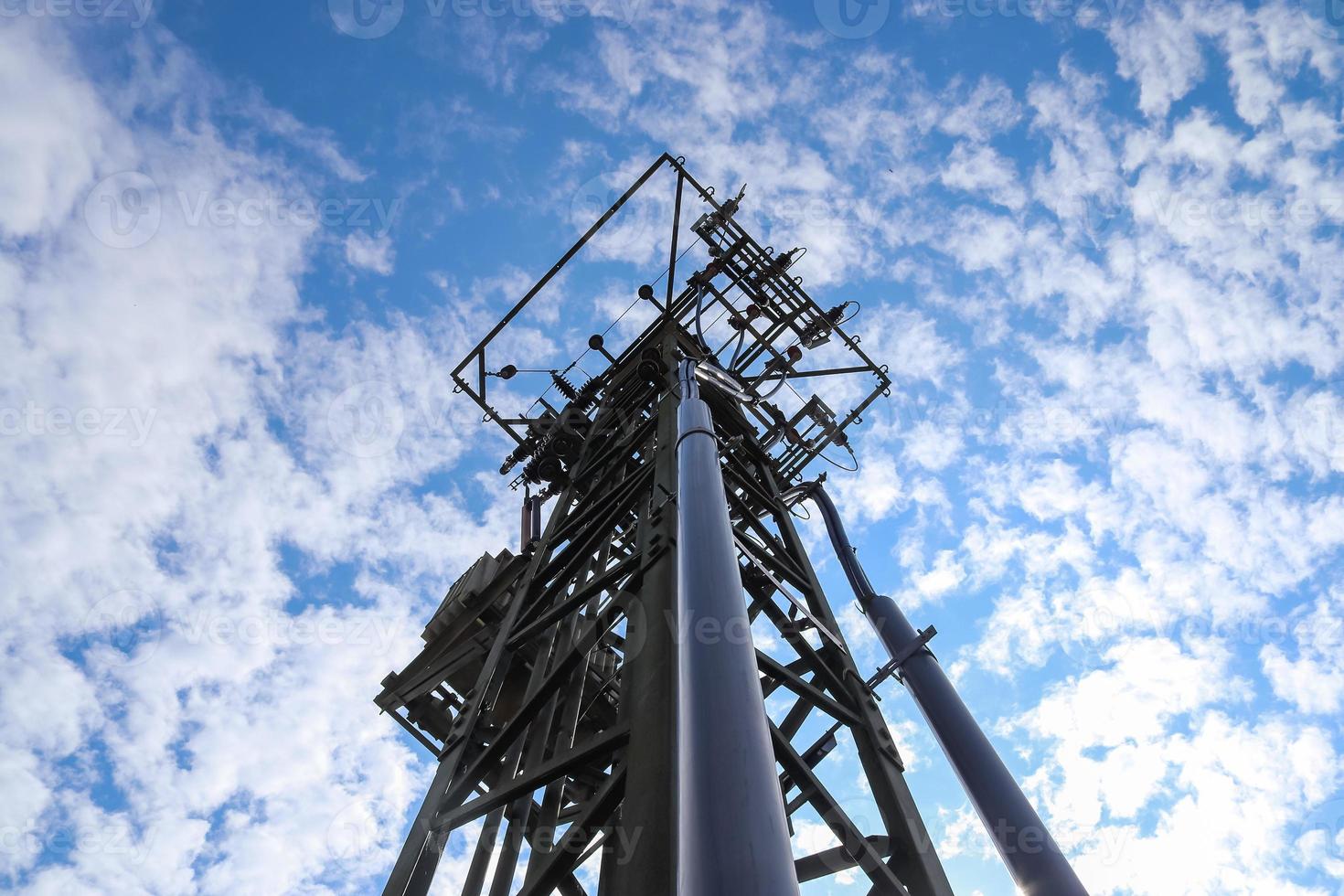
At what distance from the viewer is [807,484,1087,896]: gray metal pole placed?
3.74 metres

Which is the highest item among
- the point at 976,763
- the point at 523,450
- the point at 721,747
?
the point at 523,450

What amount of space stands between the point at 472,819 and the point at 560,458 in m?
6.13

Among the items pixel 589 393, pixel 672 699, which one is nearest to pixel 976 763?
pixel 672 699

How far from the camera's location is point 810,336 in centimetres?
1195

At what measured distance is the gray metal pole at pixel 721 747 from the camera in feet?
6.53

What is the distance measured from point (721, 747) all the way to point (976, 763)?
9.54 ft

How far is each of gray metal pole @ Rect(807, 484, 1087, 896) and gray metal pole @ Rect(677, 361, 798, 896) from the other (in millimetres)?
2051

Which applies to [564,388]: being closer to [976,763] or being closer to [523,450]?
[523,450]

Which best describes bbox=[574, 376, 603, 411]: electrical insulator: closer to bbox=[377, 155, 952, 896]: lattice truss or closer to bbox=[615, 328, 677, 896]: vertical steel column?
bbox=[377, 155, 952, 896]: lattice truss

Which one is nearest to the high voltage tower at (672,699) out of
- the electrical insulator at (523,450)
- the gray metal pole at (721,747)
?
the gray metal pole at (721,747)

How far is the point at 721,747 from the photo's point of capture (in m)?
2.42

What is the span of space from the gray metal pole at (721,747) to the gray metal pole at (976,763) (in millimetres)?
2051

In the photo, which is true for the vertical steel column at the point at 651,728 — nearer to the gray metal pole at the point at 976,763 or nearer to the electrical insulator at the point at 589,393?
the gray metal pole at the point at 976,763

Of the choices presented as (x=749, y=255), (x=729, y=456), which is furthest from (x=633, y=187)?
(x=729, y=456)
